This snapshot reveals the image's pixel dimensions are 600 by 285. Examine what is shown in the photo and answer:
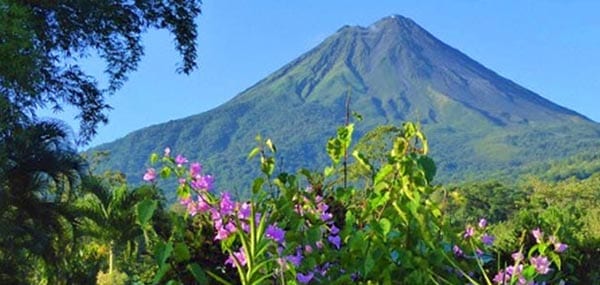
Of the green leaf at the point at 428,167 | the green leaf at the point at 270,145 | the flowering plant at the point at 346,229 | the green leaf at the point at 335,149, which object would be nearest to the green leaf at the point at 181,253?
the flowering plant at the point at 346,229

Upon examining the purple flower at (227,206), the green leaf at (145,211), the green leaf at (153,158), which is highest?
the green leaf at (153,158)

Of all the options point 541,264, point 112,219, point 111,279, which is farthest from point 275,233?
point 111,279

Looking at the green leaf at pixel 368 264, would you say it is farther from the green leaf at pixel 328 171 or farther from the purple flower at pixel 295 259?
the green leaf at pixel 328 171

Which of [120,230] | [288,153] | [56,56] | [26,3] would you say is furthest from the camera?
[288,153]

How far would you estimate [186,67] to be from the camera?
11.4 meters

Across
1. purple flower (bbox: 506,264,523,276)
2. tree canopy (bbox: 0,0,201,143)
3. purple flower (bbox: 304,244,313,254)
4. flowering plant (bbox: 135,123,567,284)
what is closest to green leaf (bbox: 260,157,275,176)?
flowering plant (bbox: 135,123,567,284)

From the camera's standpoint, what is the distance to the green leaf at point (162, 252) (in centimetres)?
205

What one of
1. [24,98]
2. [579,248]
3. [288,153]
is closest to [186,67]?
[24,98]

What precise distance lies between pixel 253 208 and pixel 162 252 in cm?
24

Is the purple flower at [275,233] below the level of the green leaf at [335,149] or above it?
below

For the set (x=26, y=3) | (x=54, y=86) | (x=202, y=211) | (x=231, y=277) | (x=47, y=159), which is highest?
(x=26, y=3)

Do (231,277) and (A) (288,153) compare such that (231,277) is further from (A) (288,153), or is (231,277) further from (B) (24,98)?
(A) (288,153)

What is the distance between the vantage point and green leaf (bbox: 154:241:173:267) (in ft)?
6.72

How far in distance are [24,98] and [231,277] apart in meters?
7.15
